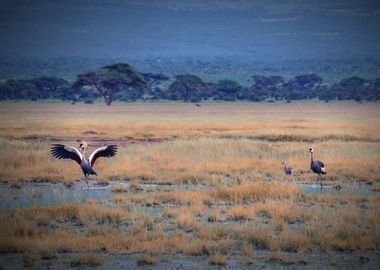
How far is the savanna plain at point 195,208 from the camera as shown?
456 inches

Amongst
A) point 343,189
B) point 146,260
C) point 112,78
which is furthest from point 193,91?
point 146,260

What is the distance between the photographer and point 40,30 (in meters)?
186

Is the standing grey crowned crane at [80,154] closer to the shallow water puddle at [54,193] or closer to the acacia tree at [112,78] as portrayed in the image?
the shallow water puddle at [54,193]

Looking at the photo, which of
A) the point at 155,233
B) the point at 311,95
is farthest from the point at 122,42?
the point at 155,233

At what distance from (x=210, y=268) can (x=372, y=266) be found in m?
2.29

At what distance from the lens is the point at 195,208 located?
15227 millimetres

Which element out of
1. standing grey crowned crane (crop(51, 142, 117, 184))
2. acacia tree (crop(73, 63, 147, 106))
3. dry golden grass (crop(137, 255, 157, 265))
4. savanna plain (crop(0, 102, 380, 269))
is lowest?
dry golden grass (crop(137, 255, 157, 265))

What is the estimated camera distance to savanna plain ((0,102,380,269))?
1157 centimetres

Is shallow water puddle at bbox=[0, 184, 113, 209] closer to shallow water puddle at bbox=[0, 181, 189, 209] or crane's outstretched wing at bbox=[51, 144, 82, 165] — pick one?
shallow water puddle at bbox=[0, 181, 189, 209]

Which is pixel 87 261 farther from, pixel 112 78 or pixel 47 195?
pixel 112 78

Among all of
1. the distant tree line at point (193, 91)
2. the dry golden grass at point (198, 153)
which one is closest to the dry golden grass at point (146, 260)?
the dry golden grass at point (198, 153)

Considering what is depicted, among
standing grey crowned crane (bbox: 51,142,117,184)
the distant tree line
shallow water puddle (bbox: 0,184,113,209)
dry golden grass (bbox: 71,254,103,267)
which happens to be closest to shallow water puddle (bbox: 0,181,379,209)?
shallow water puddle (bbox: 0,184,113,209)

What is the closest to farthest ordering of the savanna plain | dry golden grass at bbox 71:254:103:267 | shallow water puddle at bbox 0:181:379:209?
dry golden grass at bbox 71:254:103:267 < the savanna plain < shallow water puddle at bbox 0:181:379:209

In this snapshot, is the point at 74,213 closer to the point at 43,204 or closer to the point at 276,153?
the point at 43,204
